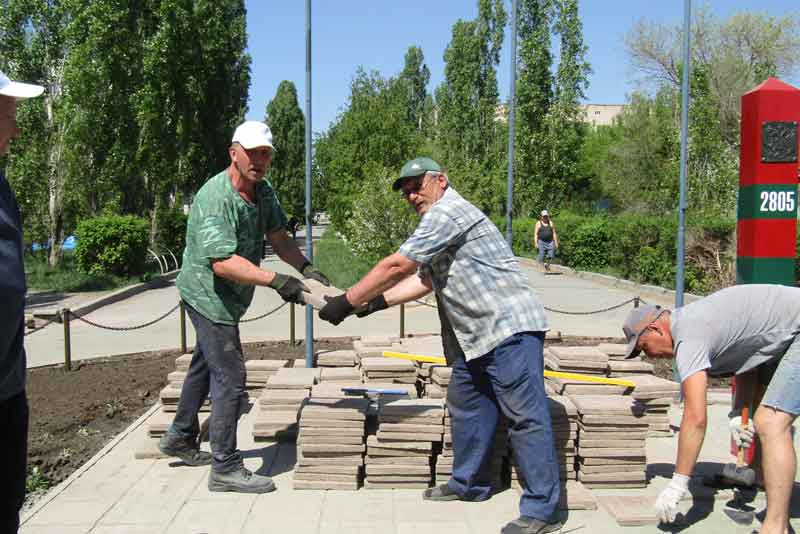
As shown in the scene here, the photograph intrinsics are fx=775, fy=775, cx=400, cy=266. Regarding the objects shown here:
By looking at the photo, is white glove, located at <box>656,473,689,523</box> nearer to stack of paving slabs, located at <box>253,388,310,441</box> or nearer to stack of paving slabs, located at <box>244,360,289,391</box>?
stack of paving slabs, located at <box>253,388,310,441</box>

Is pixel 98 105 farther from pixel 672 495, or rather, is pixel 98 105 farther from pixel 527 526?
pixel 672 495

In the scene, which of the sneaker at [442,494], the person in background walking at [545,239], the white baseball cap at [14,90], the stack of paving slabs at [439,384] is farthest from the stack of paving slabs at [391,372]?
the person in background walking at [545,239]

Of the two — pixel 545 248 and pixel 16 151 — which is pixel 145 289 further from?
pixel 545 248

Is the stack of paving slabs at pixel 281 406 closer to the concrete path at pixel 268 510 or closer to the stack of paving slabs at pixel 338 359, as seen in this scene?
the concrete path at pixel 268 510

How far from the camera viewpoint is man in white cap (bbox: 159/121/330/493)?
4.75 meters

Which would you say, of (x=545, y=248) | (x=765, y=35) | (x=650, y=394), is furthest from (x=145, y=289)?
(x=765, y=35)

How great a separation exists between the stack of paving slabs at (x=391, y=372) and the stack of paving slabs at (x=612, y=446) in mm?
1987

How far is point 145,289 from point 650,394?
16.8 m

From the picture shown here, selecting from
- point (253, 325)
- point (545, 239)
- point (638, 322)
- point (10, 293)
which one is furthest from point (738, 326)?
point (545, 239)

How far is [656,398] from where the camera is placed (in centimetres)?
605

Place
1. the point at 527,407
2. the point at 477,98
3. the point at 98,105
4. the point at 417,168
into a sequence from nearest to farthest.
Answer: the point at 527,407
the point at 417,168
the point at 98,105
the point at 477,98

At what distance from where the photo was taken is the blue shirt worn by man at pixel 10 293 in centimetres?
263

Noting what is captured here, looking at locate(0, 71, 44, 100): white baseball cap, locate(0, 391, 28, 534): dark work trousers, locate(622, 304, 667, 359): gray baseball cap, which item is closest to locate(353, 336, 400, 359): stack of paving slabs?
locate(622, 304, 667, 359): gray baseball cap

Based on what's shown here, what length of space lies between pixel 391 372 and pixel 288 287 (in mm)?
2136
